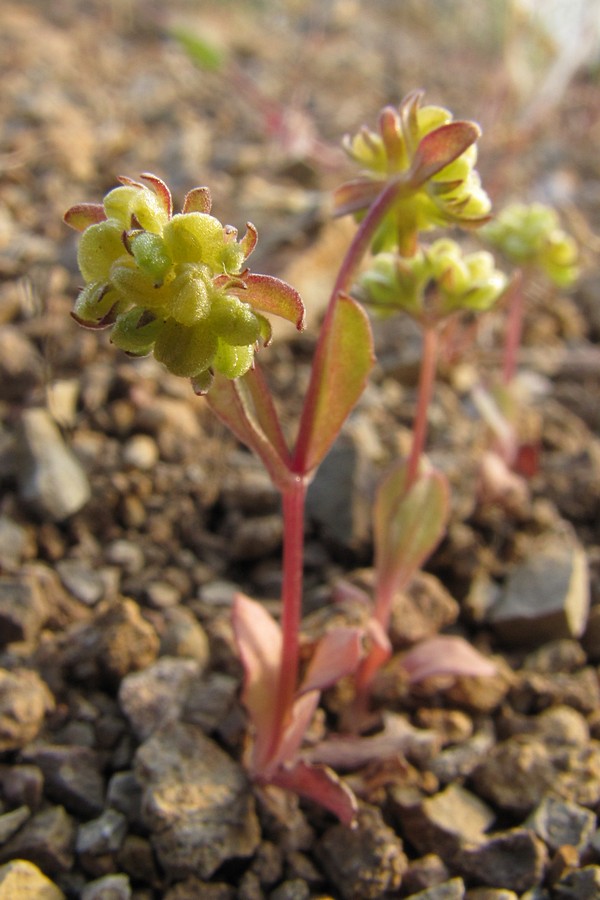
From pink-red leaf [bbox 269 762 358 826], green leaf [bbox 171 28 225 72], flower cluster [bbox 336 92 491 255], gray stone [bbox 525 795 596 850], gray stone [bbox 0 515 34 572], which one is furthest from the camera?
green leaf [bbox 171 28 225 72]

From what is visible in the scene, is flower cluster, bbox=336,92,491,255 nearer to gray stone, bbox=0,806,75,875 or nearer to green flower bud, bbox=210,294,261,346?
green flower bud, bbox=210,294,261,346

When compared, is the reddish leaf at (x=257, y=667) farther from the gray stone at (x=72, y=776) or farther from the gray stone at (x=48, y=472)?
the gray stone at (x=48, y=472)

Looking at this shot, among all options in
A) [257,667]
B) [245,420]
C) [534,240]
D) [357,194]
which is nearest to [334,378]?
[245,420]

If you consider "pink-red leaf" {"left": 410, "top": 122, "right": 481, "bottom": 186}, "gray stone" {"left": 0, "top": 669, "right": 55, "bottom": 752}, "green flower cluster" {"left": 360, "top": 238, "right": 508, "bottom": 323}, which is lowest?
"gray stone" {"left": 0, "top": 669, "right": 55, "bottom": 752}

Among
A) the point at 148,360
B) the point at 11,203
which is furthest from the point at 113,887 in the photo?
the point at 11,203

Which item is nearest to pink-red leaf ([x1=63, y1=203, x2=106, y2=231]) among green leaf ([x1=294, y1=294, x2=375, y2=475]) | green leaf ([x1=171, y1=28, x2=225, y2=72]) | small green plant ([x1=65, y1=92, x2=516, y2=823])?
small green plant ([x1=65, y1=92, x2=516, y2=823])

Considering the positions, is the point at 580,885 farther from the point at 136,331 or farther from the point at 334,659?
the point at 136,331

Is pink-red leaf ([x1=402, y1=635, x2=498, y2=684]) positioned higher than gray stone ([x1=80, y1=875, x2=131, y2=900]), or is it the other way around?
pink-red leaf ([x1=402, y1=635, x2=498, y2=684])
